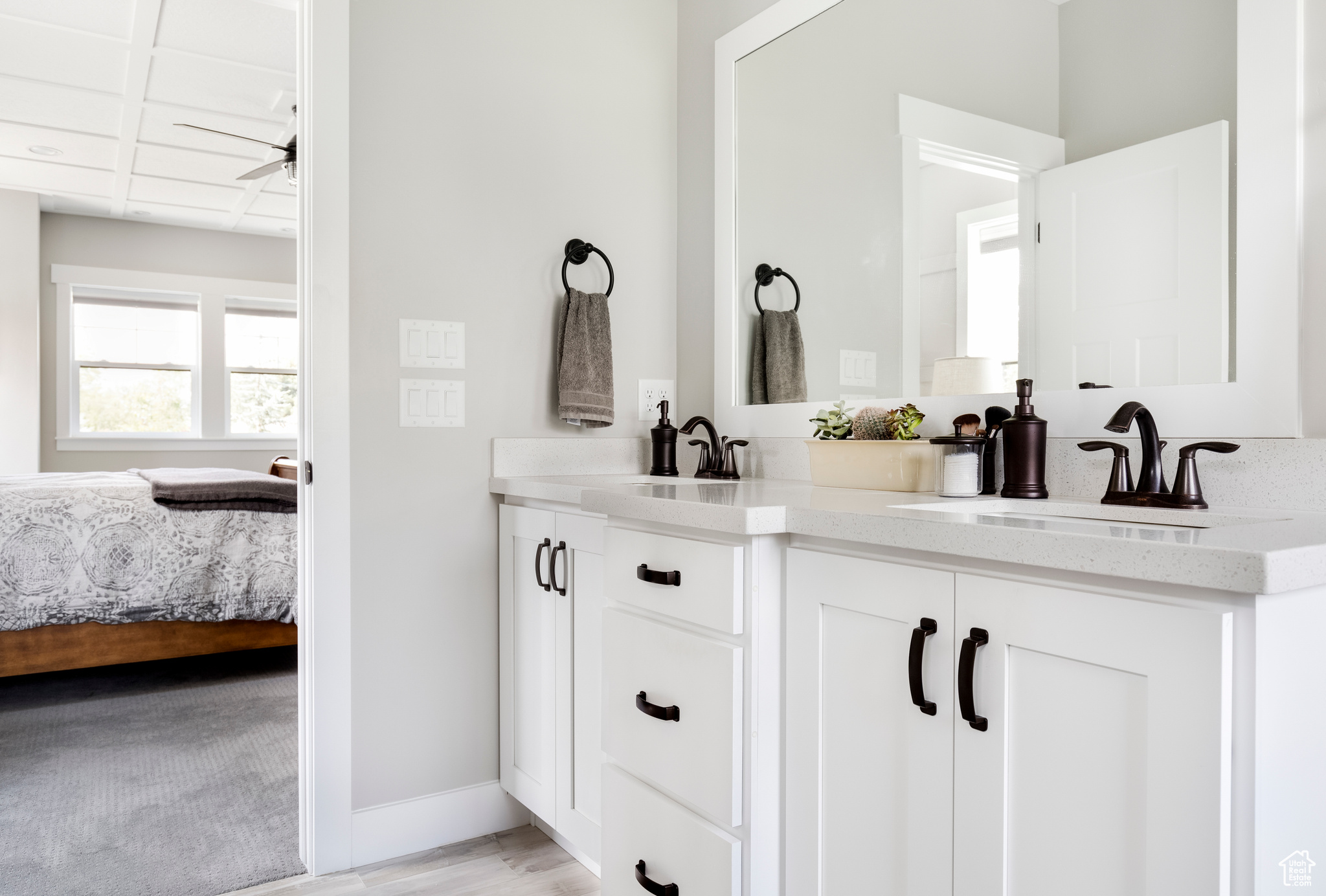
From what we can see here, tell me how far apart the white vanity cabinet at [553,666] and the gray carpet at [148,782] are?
0.59 meters

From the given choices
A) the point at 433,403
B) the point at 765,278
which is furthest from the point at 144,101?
the point at 765,278

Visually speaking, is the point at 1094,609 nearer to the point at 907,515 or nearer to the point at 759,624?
the point at 907,515

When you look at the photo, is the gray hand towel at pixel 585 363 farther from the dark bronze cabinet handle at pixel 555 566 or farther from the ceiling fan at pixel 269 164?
the ceiling fan at pixel 269 164

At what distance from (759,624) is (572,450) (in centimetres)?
113

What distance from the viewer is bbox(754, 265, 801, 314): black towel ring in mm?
2123

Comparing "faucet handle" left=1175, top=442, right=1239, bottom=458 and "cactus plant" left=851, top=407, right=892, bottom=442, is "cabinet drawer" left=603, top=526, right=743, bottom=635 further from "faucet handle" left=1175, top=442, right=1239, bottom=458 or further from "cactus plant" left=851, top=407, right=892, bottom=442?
"faucet handle" left=1175, top=442, right=1239, bottom=458

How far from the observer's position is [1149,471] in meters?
1.24

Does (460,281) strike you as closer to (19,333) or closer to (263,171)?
(263,171)

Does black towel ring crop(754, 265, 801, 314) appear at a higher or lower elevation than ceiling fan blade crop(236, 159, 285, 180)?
lower

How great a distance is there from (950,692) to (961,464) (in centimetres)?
55

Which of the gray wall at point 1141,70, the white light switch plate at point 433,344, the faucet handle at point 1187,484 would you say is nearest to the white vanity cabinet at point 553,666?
the white light switch plate at point 433,344

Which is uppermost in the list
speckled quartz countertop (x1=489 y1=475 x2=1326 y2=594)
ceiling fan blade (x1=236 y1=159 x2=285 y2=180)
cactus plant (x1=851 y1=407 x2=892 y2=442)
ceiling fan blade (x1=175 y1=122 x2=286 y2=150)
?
ceiling fan blade (x1=175 y1=122 x2=286 y2=150)

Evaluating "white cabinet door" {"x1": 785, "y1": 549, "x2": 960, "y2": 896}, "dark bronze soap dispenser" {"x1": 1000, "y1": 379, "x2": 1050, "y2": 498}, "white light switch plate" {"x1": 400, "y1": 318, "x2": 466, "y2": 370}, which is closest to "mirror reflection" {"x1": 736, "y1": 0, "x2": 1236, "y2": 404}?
"dark bronze soap dispenser" {"x1": 1000, "y1": 379, "x2": 1050, "y2": 498}

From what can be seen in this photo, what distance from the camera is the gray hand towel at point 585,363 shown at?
2.17 meters
